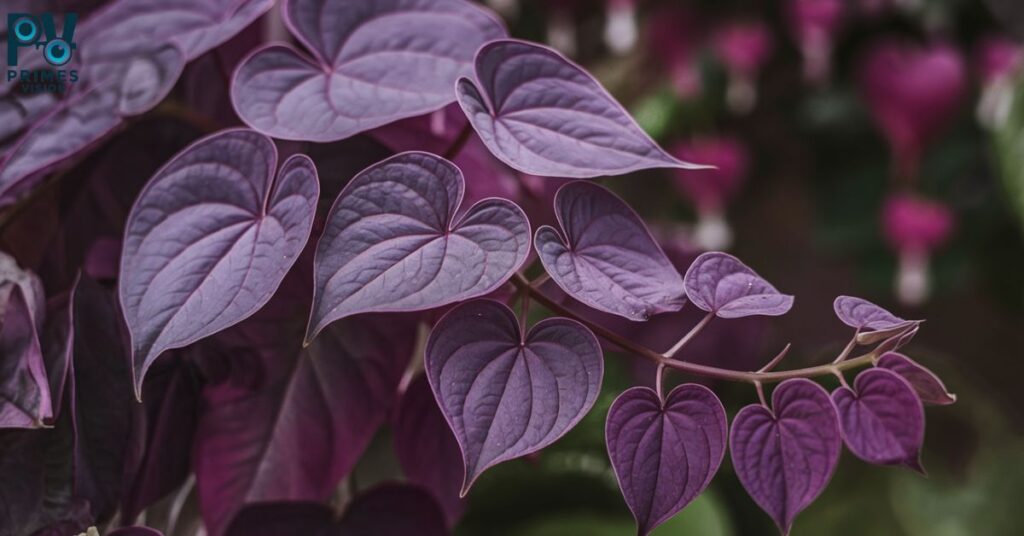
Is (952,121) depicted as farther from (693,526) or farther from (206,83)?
(206,83)

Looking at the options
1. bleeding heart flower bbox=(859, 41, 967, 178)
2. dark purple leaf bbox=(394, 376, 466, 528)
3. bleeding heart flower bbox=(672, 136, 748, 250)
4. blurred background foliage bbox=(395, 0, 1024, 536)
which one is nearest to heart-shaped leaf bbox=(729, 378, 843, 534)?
dark purple leaf bbox=(394, 376, 466, 528)

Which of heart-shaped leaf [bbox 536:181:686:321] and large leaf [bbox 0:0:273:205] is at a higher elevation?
large leaf [bbox 0:0:273:205]

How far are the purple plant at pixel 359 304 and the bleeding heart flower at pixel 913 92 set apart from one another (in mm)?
695

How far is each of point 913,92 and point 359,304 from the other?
0.87 m

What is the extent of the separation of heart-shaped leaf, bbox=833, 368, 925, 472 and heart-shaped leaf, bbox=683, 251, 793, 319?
0.11 ft

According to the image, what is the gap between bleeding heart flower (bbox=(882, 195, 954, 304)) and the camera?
996mm

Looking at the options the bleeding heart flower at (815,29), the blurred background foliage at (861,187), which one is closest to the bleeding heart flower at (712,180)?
the blurred background foliage at (861,187)

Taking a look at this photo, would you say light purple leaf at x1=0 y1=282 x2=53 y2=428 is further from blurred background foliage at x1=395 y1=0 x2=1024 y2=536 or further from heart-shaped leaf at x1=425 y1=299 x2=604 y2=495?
blurred background foliage at x1=395 y1=0 x2=1024 y2=536

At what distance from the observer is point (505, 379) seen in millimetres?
302

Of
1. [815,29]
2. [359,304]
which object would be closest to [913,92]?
[815,29]

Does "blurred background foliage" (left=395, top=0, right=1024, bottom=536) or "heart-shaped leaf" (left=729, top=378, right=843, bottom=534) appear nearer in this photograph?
"heart-shaped leaf" (left=729, top=378, right=843, bottom=534)

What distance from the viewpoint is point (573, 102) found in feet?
1.18

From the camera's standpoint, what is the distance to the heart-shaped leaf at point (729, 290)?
0.99 feet

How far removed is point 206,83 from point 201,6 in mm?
44
